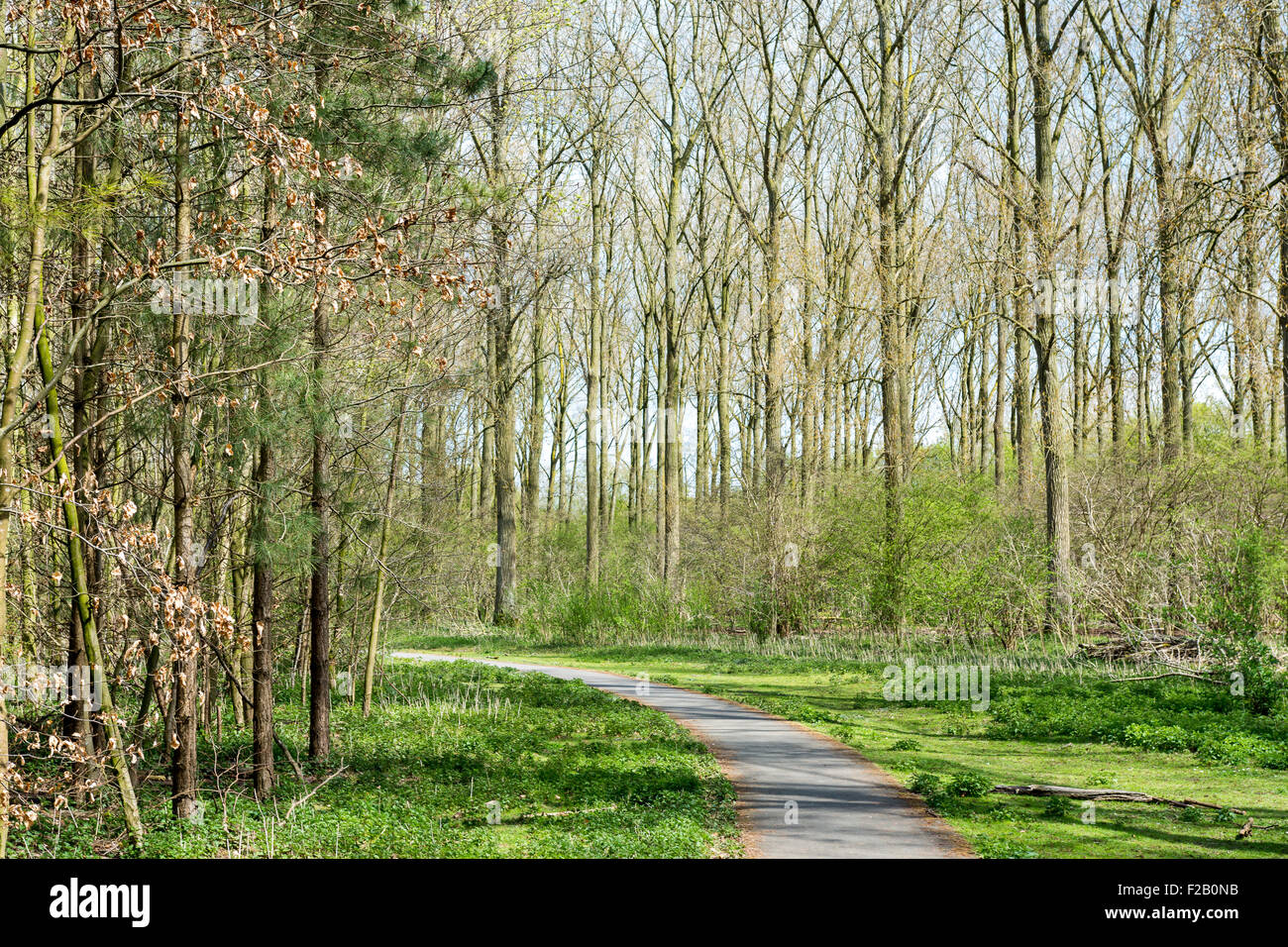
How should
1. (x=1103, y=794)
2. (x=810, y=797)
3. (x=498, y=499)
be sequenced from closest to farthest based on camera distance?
(x=1103, y=794), (x=810, y=797), (x=498, y=499)

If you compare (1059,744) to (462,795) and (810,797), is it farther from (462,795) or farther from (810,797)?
(462,795)

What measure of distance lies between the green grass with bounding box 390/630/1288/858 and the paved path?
1.04 ft

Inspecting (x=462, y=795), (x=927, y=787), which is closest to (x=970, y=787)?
(x=927, y=787)

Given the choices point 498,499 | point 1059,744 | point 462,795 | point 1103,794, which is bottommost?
point 462,795

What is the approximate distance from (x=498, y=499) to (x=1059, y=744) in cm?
1836

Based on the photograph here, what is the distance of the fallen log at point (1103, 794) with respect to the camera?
8.09m

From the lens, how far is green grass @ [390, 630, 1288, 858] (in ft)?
24.5

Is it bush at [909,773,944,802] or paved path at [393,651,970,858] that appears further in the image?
bush at [909,773,944,802]

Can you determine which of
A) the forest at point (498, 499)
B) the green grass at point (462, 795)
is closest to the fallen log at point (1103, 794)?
the forest at point (498, 499)

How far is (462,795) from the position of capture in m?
9.39

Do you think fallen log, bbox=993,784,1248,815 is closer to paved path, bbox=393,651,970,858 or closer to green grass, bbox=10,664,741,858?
paved path, bbox=393,651,970,858

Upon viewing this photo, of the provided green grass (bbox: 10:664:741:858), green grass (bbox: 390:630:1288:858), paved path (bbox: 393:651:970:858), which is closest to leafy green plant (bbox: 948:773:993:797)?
green grass (bbox: 390:630:1288:858)

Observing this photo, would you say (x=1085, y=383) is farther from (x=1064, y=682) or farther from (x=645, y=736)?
(x=645, y=736)

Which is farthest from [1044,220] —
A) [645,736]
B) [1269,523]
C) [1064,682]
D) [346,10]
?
[346,10]
